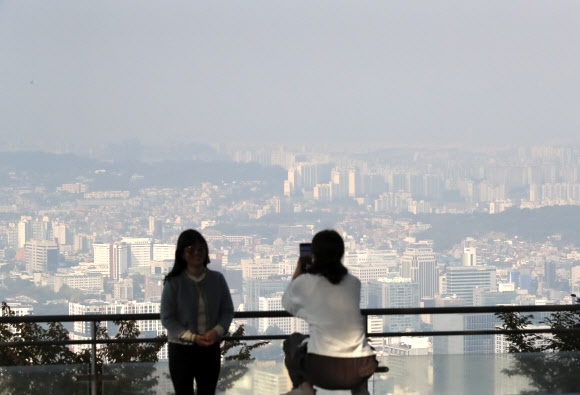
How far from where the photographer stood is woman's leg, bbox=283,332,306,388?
4.35 metres

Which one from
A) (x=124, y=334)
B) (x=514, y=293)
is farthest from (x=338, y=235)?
(x=514, y=293)

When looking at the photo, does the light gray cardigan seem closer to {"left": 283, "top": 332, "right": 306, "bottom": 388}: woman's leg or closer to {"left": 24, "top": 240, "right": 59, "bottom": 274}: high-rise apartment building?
{"left": 283, "top": 332, "right": 306, "bottom": 388}: woman's leg

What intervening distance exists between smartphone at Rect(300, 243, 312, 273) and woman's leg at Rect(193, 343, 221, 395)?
0.59 metres

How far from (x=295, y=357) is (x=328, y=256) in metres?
0.49

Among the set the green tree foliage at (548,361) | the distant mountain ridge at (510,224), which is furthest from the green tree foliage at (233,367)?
the distant mountain ridge at (510,224)

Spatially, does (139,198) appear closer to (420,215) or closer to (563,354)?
(420,215)

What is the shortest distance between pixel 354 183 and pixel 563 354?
183 ft

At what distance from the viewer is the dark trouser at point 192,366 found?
186 inches

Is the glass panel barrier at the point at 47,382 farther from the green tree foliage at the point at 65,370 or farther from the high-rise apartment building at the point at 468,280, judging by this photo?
the high-rise apartment building at the point at 468,280

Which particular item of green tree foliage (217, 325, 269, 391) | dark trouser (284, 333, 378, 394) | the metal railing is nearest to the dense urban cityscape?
green tree foliage (217, 325, 269, 391)

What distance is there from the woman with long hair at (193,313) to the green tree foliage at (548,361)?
196 centimetres

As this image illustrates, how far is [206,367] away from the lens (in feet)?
15.7

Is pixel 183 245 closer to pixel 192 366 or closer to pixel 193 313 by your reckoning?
pixel 193 313

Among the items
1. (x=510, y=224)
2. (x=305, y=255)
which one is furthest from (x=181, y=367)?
(x=510, y=224)
